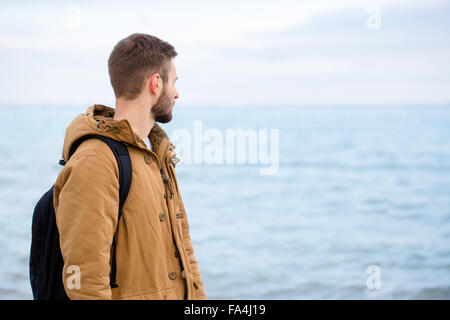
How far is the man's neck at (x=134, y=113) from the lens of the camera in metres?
2.28

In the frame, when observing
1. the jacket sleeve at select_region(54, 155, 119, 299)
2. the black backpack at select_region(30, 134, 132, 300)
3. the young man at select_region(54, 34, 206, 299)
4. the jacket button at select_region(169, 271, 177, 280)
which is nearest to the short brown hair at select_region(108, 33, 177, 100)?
the young man at select_region(54, 34, 206, 299)

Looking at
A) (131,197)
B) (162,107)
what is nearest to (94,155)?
(131,197)

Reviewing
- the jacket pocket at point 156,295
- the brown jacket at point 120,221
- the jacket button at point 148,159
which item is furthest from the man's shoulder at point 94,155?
the jacket pocket at point 156,295

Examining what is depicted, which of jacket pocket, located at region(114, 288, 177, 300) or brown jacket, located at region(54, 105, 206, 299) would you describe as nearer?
brown jacket, located at region(54, 105, 206, 299)

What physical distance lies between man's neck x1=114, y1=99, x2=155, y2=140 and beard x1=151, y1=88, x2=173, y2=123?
38 millimetres

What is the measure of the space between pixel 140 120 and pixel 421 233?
38.7 ft

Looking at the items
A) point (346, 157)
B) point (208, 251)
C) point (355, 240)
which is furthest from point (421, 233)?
point (346, 157)

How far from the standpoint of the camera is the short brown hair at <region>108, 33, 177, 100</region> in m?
2.25

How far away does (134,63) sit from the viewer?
7.39ft

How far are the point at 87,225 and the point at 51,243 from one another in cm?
28

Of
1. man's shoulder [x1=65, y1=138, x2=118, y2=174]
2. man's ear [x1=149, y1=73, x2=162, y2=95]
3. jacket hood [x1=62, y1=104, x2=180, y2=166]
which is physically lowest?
man's shoulder [x1=65, y1=138, x2=118, y2=174]

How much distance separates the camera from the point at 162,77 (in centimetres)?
231

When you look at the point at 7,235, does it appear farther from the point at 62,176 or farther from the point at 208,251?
the point at 62,176

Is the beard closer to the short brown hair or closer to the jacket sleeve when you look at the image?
the short brown hair
